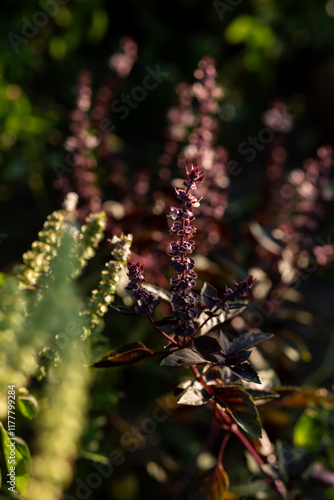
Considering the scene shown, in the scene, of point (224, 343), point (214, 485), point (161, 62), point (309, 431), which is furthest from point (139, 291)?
point (161, 62)

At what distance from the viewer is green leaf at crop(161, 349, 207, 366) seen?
37.5 inches

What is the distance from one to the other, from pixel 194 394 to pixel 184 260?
0.27 metres

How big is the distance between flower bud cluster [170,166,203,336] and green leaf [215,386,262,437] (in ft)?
0.47

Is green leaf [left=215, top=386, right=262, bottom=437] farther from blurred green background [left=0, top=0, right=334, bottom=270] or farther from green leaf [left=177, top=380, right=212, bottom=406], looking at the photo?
blurred green background [left=0, top=0, right=334, bottom=270]

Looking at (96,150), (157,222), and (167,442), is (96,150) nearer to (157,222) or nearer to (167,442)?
(157,222)

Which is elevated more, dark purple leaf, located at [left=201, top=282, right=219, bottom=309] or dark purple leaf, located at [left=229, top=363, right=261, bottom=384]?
dark purple leaf, located at [left=201, top=282, right=219, bottom=309]

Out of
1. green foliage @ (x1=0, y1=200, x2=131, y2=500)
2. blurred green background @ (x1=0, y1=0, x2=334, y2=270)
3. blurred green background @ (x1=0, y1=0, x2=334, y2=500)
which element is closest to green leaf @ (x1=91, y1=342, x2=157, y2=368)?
green foliage @ (x1=0, y1=200, x2=131, y2=500)

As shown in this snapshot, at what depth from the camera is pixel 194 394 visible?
1026 mm

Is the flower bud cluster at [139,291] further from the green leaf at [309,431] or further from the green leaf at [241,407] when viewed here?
the green leaf at [309,431]

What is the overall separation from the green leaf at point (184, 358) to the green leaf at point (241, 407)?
0.35 ft

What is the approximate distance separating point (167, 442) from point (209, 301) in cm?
127

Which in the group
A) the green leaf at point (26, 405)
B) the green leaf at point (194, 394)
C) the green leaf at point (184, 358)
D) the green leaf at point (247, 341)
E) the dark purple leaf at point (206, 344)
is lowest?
the green leaf at point (26, 405)

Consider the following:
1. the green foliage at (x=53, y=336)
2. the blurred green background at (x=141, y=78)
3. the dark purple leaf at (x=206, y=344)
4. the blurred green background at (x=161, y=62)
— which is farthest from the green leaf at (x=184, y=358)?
the blurred green background at (x=161, y=62)

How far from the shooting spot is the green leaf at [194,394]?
991mm
